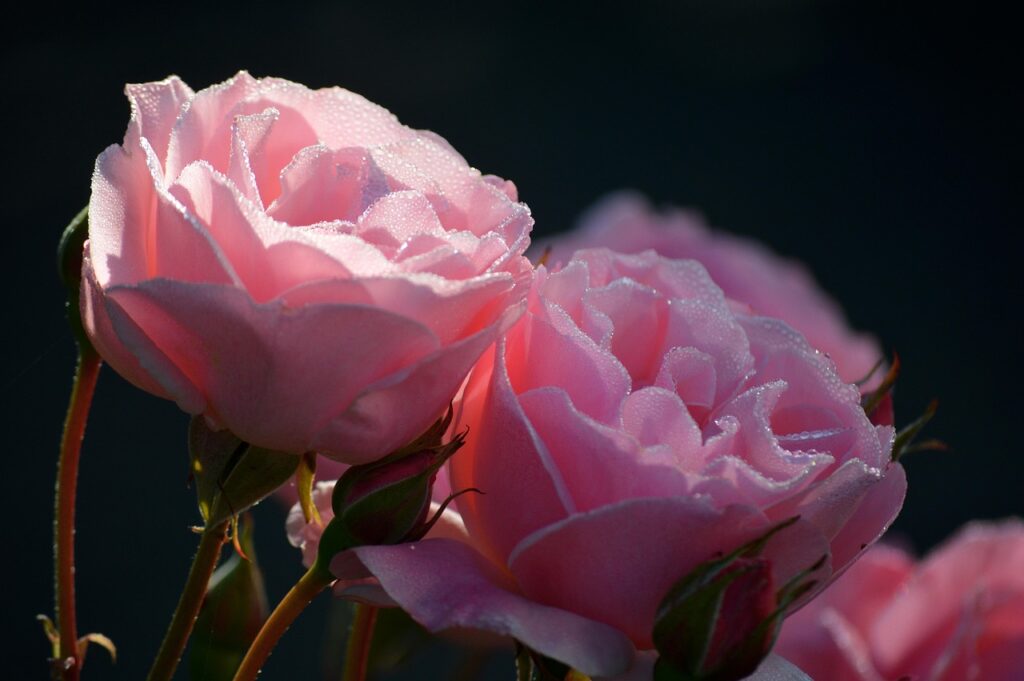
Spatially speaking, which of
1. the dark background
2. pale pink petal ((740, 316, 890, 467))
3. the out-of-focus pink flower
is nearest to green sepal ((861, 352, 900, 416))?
pale pink petal ((740, 316, 890, 467))

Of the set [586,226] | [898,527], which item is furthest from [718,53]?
[586,226]

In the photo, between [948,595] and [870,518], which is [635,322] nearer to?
[870,518]

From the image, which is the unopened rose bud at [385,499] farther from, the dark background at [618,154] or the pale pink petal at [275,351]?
the dark background at [618,154]

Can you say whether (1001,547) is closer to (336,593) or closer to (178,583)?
(336,593)

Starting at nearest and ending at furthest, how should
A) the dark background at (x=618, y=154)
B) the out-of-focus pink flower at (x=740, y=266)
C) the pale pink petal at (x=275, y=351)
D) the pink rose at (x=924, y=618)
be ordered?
the pale pink petal at (x=275, y=351), the pink rose at (x=924, y=618), the out-of-focus pink flower at (x=740, y=266), the dark background at (x=618, y=154)

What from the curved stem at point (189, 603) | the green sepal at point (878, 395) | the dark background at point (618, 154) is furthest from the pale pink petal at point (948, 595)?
the dark background at point (618, 154)
